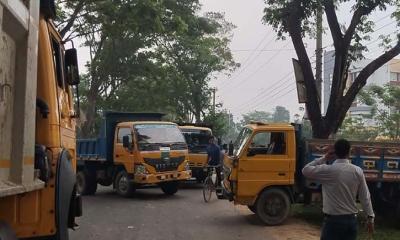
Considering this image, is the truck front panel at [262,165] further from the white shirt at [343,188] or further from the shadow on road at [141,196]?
the white shirt at [343,188]

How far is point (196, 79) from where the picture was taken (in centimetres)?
3784

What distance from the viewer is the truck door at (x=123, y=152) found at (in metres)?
15.9

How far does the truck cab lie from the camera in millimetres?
11422

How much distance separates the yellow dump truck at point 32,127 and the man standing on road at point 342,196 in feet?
8.42

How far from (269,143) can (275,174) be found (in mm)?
642

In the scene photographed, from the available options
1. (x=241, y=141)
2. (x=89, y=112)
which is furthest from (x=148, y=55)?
(x=241, y=141)

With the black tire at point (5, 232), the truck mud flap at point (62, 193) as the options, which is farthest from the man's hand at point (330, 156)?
the black tire at point (5, 232)

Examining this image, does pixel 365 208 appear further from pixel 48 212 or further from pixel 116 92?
pixel 116 92

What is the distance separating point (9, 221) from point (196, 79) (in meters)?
33.6

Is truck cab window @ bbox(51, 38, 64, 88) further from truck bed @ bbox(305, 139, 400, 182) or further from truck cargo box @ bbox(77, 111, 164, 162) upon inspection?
truck cargo box @ bbox(77, 111, 164, 162)

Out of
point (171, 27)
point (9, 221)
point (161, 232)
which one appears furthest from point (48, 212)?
point (171, 27)

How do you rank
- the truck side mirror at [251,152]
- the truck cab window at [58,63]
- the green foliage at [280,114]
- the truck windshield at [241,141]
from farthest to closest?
the green foliage at [280,114] → the truck windshield at [241,141] → the truck side mirror at [251,152] → the truck cab window at [58,63]

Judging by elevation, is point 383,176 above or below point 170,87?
below

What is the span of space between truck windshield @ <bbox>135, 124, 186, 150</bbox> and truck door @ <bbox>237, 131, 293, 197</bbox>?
16.4 ft
